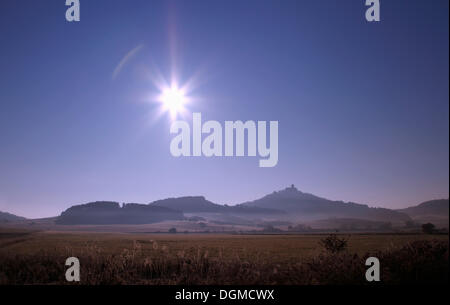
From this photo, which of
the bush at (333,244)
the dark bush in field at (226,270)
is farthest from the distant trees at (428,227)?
the dark bush in field at (226,270)

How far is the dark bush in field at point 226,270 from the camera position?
10.8 metres

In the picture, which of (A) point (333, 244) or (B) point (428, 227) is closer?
(A) point (333, 244)

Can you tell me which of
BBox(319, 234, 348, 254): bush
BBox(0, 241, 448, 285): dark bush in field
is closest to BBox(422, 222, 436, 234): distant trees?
BBox(319, 234, 348, 254): bush

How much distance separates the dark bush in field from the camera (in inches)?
426

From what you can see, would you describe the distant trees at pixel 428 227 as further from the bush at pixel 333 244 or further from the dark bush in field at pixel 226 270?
the dark bush in field at pixel 226 270

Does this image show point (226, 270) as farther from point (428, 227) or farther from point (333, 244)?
point (428, 227)

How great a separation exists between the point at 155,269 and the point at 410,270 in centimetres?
896

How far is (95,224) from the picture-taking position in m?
176

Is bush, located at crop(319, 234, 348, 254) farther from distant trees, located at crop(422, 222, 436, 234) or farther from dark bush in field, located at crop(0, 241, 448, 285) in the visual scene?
distant trees, located at crop(422, 222, 436, 234)

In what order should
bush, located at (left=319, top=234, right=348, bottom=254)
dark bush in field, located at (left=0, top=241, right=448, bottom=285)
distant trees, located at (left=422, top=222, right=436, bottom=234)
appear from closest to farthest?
dark bush in field, located at (left=0, top=241, right=448, bottom=285) → bush, located at (left=319, top=234, right=348, bottom=254) → distant trees, located at (left=422, top=222, right=436, bottom=234)

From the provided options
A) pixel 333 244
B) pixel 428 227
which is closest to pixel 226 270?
pixel 333 244

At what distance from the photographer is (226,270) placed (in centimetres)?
1141
